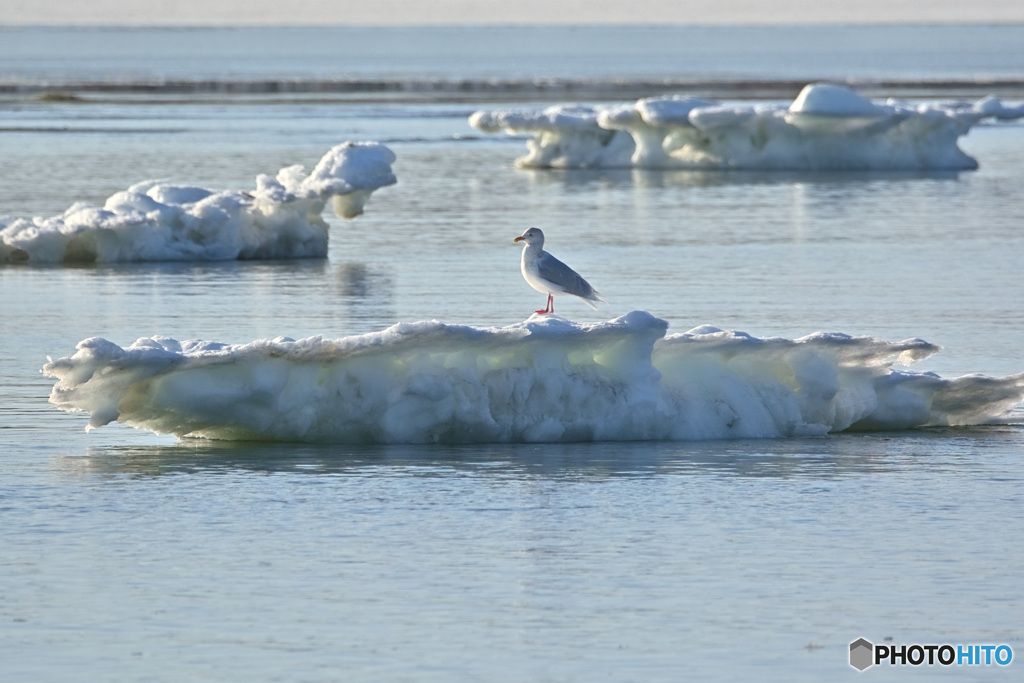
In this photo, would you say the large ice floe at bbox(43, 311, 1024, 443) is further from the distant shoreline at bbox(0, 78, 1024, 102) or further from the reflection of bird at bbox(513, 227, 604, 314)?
the distant shoreline at bbox(0, 78, 1024, 102)

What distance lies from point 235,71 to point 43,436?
3905 inches

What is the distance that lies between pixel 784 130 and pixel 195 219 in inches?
643

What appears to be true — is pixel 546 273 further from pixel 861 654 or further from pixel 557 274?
pixel 861 654

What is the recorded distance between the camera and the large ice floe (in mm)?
9570

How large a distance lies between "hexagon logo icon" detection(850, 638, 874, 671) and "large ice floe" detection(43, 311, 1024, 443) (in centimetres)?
349

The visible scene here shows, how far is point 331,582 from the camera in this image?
729 centimetres

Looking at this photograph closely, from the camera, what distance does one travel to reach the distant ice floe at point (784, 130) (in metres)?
32.1

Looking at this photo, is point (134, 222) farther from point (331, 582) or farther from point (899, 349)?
point (331, 582)

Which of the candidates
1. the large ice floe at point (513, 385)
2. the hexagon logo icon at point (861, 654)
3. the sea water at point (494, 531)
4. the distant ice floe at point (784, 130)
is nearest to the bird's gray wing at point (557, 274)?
the large ice floe at point (513, 385)

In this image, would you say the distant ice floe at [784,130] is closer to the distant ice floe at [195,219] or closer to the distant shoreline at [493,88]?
the distant ice floe at [195,219]

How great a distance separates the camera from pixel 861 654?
21.1 ft

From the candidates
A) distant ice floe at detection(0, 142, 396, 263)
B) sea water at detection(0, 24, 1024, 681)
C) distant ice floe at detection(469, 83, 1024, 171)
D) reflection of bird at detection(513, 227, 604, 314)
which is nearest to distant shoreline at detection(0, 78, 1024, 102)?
distant ice floe at detection(469, 83, 1024, 171)

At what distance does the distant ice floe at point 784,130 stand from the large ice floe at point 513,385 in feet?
70.4
